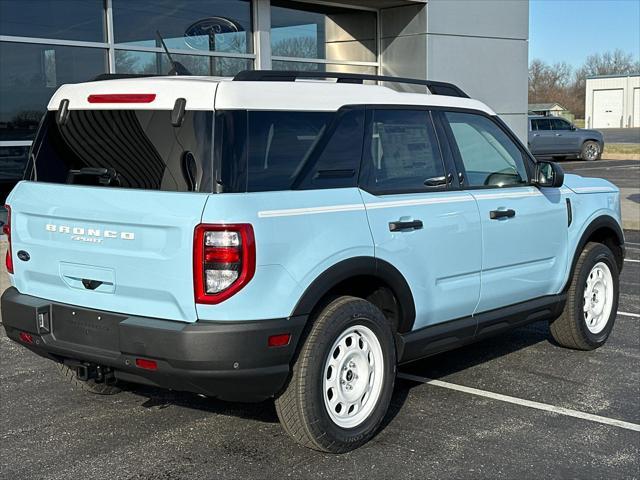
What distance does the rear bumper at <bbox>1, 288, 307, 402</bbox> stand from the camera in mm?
4035

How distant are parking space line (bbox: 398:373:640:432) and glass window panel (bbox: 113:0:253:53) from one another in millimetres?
6968

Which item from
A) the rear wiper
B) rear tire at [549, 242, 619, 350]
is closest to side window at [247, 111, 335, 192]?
the rear wiper

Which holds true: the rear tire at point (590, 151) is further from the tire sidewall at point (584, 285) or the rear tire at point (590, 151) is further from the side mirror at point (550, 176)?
the side mirror at point (550, 176)

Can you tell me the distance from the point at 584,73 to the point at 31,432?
120072 millimetres

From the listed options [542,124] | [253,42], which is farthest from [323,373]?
[542,124]

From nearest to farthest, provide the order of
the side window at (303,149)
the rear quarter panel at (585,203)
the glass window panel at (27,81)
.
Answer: the side window at (303,149)
the rear quarter panel at (585,203)
the glass window panel at (27,81)

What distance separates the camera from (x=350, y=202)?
4.57 m

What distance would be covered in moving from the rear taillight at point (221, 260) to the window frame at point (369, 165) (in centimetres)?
95

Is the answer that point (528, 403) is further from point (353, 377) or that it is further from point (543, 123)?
point (543, 123)

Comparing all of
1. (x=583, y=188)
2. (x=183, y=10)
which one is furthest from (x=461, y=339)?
(x=183, y=10)

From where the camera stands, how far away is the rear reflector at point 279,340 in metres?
4.13

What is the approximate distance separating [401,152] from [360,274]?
2.94 ft

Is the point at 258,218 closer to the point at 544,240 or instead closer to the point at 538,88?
the point at 544,240

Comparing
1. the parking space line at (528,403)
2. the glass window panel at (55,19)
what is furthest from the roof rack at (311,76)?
the glass window panel at (55,19)
